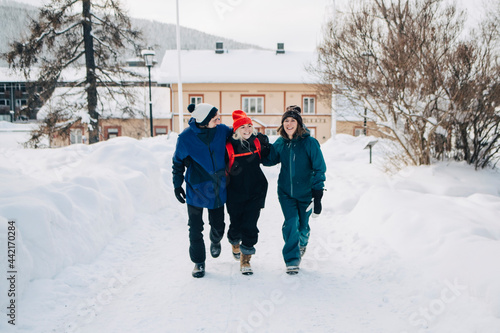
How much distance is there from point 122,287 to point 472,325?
3124 mm

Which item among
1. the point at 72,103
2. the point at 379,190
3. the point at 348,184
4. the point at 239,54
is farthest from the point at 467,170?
the point at 239,54

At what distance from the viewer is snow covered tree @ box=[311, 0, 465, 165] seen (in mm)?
8469

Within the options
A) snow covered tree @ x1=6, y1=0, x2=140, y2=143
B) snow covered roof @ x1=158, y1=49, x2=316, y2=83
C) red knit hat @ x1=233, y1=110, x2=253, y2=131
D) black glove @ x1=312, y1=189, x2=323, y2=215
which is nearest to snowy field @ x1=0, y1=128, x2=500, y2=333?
black glove @ x1=312, y1=189, x2=323, y2=215

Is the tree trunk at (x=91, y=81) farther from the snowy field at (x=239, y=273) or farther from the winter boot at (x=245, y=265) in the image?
the winter boot at (x=245, y=265)

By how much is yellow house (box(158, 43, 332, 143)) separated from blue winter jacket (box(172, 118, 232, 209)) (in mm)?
27057

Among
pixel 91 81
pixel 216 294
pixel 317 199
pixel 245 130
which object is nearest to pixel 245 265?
pixel 216 294

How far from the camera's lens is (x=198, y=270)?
4117 mm

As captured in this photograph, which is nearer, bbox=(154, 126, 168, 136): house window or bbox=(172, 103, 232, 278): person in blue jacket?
bbox=(172, 103, 232, 278): person in blue jacket

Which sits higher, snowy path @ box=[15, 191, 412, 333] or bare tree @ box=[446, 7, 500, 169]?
bare tree @ box=[446, 7, 500, 169]

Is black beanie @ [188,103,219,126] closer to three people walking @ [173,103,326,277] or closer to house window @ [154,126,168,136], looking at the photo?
three people walking @ [173,103,326,277]

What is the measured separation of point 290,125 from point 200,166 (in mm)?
1081

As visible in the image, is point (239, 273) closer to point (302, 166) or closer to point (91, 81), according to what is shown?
point (302, 166)

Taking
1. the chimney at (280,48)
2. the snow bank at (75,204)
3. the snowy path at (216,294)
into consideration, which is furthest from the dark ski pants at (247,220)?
the chimney at (280,48)

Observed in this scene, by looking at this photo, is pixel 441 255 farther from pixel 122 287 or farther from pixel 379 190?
pixel 122 287
